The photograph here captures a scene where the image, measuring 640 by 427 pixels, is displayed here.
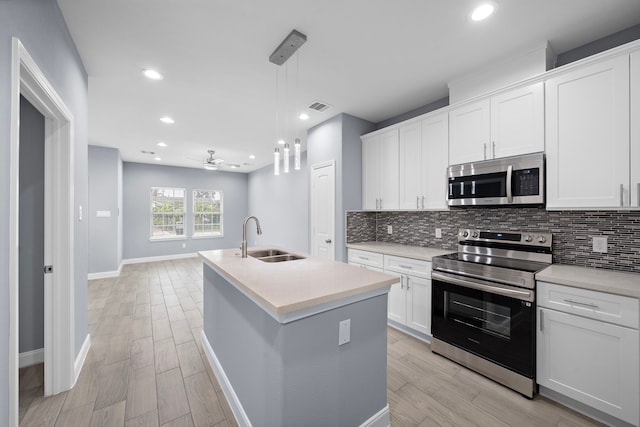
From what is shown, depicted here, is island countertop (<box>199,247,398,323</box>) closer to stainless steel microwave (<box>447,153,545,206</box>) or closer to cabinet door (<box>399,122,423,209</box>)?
stainless steel microwave (<box>447,153,545,206</box>)

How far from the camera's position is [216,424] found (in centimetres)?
170

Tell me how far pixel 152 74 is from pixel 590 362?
433cm

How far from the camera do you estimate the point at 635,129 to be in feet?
5.64

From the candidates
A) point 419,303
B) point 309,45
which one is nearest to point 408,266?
point 419,303

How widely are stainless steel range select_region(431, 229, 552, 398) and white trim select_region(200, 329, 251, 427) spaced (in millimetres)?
1826

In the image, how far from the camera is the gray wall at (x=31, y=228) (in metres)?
2.31

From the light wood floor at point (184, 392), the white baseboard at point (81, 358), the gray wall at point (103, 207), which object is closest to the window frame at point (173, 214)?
the gray wall at point (103, 207)

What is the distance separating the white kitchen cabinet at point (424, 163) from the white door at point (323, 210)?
3.24 feet

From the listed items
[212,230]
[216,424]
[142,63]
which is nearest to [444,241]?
[216,424]

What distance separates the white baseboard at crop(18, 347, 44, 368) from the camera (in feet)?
A: 7.61

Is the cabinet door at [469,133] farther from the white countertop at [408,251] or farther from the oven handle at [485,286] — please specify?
the oven handle at [485,286]

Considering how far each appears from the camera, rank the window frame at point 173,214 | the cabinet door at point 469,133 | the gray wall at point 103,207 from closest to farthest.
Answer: the cabinet door at point 469,133 → the gray wall at point 103,207 → the window frame at point 173,214

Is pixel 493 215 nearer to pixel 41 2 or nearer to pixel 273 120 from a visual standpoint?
pixel 273 120

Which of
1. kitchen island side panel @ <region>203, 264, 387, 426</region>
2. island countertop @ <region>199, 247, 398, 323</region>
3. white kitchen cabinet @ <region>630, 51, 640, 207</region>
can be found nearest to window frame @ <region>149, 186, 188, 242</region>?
island countertop @ <region>199, 247, 398, 323</region>
